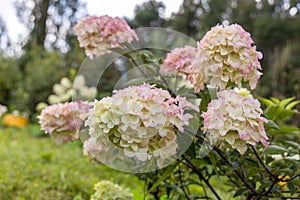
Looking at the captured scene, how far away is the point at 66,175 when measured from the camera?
2.30 metres

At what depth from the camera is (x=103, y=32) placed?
1107 mm

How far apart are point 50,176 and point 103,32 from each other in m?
1.37

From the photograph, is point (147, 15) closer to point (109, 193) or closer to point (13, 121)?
point (13, 121)

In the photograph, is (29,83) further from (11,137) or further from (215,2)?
(215,2)

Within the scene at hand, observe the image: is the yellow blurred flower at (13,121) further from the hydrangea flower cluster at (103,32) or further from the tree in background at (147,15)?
the hydrangea flower cluster at (103,32)

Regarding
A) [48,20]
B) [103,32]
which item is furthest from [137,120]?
[48,20]

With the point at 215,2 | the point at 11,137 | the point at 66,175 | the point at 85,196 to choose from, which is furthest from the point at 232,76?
the point at 215,2

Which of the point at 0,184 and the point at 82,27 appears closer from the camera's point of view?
the point at 82,27

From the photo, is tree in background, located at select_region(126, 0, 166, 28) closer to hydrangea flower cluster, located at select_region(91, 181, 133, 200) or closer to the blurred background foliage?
the blurred background foliage

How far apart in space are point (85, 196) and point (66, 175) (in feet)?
1.35

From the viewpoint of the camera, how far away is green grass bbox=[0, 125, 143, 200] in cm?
192

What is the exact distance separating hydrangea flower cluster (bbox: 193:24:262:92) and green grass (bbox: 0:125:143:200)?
924 millimetres

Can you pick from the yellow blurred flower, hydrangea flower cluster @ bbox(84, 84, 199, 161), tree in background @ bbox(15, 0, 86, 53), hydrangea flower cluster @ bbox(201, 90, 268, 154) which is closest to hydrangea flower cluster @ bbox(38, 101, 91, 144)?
hydrangea flower cluster @ bbox(84, 84, 199, 161)

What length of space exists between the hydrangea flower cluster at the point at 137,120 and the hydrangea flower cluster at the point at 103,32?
42cm
